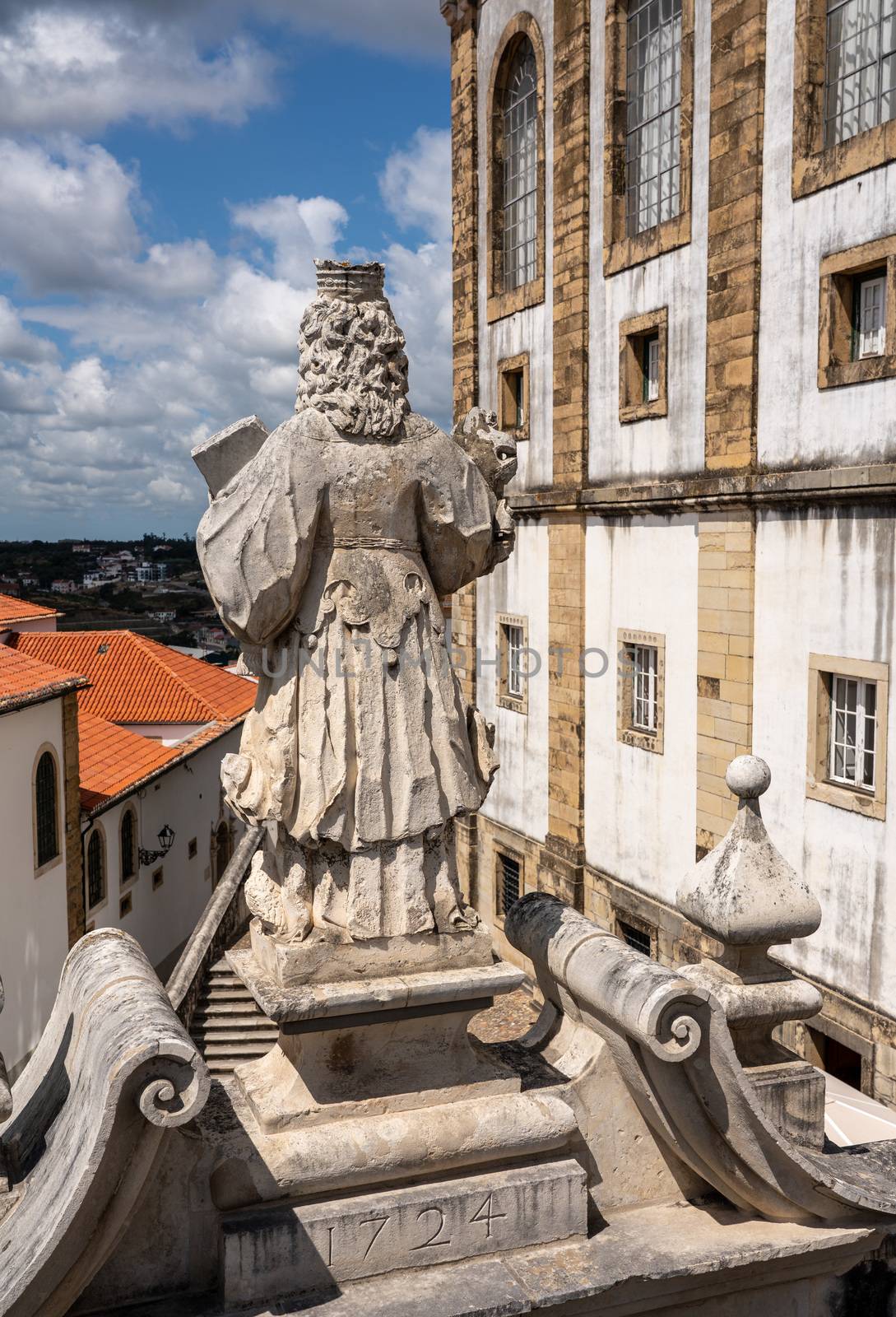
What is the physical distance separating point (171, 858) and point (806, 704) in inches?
793

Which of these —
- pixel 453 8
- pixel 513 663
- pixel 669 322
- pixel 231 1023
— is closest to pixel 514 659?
pixel 513 663

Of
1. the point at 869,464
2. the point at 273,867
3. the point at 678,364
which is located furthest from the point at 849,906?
the point at 273,867

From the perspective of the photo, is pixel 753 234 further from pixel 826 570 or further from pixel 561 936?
pixel 561 936

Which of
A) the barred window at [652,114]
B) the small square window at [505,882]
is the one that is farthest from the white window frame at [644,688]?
the barred window at [652,114]

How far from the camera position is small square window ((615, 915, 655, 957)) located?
18.5m

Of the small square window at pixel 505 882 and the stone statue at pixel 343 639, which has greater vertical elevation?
the stone statue at pixel 343 639

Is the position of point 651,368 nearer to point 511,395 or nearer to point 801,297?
point 801,297

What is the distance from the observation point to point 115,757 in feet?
90.3

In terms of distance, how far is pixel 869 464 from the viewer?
13523 mm

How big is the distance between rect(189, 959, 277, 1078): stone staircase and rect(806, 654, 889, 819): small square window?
8503 mm

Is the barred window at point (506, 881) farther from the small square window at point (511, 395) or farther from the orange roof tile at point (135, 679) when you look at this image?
the orange roof tile at point (135, 679)

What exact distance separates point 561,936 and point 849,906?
9975 mm

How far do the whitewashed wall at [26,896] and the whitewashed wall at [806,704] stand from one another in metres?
12.8

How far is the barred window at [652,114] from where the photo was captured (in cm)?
1784
